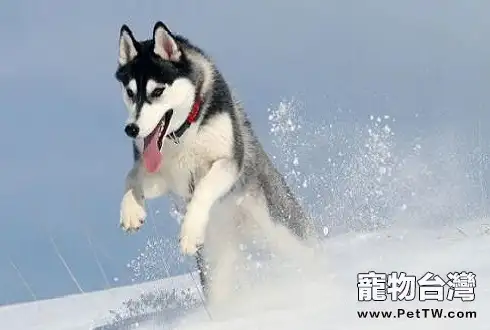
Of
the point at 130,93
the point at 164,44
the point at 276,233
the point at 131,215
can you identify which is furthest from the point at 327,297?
the point at 164,44

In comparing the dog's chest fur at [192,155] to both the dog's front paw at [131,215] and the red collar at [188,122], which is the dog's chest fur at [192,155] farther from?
the dog's front paw at [131,215]

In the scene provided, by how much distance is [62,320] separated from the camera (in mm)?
8555

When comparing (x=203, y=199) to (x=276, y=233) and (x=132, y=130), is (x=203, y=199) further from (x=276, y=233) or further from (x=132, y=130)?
(x=276, y=233)

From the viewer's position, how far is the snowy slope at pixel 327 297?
4707mm

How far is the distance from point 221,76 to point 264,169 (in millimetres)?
1026

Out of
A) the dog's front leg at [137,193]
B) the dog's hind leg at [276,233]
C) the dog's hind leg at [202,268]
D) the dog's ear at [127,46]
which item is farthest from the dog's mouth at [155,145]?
the dog's hind leg at [276,233]

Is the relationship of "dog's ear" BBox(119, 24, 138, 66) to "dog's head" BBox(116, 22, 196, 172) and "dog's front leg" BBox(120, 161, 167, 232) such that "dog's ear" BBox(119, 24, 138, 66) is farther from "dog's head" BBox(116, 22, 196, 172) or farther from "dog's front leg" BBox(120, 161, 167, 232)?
"dog's front leg" BBox(120, 161, 167, 232)

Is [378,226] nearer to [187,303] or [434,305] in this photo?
[187,303]

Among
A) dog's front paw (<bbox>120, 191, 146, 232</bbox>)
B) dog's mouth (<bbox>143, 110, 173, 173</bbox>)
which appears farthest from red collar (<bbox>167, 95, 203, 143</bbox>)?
dog's front paw (<bbox>120, 191, 146, 232</bbox>)

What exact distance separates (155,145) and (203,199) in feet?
2.06

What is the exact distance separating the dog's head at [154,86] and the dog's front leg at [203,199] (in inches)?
18.1

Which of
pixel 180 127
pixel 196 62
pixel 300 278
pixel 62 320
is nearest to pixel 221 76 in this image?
pixel 196 62

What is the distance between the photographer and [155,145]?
265 inches

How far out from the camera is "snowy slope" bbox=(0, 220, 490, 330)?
4707 mm
